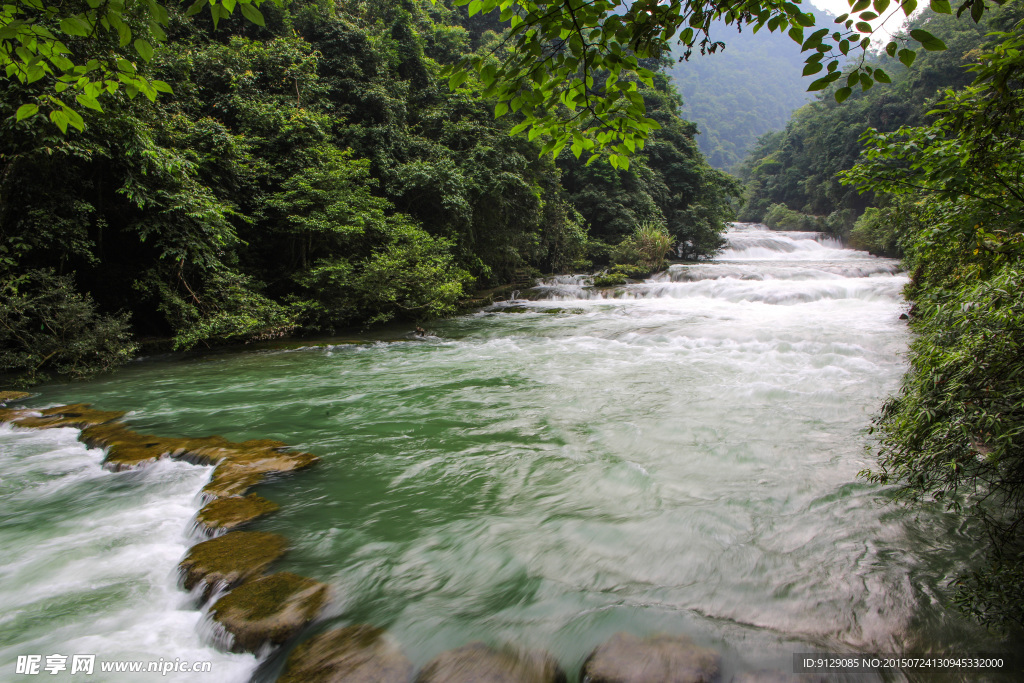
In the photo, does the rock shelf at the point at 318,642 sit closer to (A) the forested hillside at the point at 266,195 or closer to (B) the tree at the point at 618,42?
(B) the tree at the point at 618,42

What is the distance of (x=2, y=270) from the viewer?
6.64m

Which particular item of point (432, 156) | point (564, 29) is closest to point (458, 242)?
point (432, 156)

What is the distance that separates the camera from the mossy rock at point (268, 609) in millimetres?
2123

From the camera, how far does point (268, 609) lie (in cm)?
225

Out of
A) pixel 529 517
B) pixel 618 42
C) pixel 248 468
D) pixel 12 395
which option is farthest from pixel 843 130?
pixel 12 395

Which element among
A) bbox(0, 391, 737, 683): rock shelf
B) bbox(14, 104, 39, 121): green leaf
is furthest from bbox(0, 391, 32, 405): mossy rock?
bbox(14, 104, 39, 121): green leaf

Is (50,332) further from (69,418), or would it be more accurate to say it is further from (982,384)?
(982,384)

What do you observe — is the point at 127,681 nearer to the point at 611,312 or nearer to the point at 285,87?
the point at 611,312

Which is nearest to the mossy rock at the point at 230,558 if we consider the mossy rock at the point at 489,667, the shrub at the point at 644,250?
the mossy rock at the point at 489,667

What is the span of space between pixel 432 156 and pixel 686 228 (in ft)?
48.3

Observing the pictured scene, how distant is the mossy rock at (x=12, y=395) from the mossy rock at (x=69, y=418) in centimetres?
118

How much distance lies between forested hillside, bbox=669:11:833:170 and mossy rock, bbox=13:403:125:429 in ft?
261

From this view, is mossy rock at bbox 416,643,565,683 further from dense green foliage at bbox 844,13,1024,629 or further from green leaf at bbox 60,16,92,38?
green leaf at bbox 60,16,92,38

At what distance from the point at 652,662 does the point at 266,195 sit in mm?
12025
